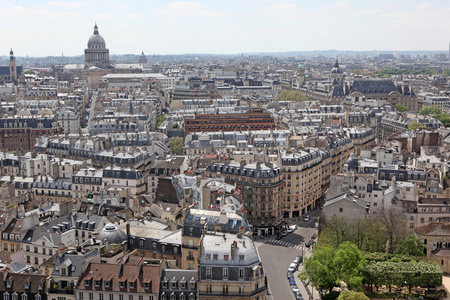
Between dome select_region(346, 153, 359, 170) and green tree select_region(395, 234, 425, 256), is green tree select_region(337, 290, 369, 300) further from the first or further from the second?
dome select_region(346, 153, 359, 170)

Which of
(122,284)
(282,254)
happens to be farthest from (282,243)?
(122,284)

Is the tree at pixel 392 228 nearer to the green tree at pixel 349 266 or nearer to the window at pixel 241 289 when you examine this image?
the green tree at pixel 349 266

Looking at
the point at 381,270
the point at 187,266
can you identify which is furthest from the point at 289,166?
the point at 187,266

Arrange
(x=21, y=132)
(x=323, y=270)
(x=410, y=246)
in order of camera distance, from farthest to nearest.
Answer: (x=21, y=132)
(x=410, y=246)
(x=323, y=270)

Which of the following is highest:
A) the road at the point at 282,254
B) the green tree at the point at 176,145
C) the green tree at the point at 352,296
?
the green tree at the point at 176,145

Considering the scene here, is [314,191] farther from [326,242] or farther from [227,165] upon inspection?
[326,242]

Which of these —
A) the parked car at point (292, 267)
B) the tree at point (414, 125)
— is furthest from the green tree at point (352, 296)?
the tree at point (414, 125)

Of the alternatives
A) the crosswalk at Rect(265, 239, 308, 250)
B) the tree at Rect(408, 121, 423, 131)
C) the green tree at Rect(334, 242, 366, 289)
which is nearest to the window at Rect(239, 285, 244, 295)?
the green tree at Rect(334, 242, 366, 289)

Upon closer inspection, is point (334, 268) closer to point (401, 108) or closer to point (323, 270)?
point (323, 270)
